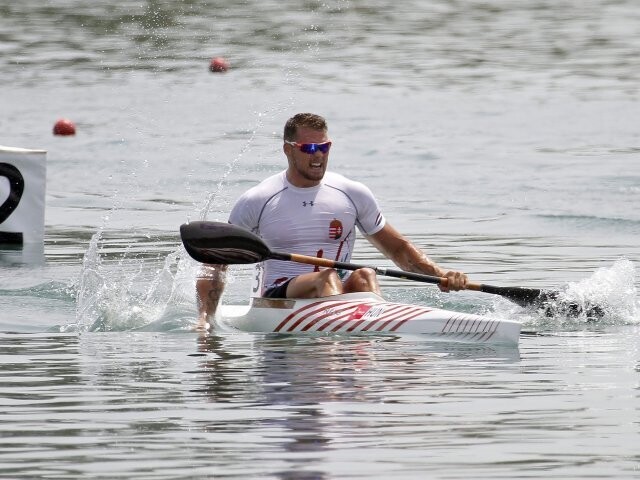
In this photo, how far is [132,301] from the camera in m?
12.4

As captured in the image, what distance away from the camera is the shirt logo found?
11.3m

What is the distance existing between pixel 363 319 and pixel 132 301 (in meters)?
2.23

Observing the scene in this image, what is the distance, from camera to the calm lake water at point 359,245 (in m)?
7.48

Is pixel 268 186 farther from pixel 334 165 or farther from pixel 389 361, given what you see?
pixel 334 165

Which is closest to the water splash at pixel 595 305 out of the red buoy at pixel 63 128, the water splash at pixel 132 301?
the water splash at pixel 132 301

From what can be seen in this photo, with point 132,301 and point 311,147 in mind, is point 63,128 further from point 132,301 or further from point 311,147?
point 311,147

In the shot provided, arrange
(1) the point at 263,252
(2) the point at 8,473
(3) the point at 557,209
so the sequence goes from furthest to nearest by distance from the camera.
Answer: (3) the point at 557,209
(1) the point at 263,252
(2) the point at 8,473

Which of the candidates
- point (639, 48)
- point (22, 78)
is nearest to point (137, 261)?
point (22, 78)

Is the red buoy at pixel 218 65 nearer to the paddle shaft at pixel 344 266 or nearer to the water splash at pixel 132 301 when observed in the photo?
the water splash at pixel 132 301

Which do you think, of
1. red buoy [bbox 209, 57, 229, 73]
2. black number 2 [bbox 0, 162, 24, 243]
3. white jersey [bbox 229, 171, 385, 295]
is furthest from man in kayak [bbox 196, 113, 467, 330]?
red buoy [bbox 209, 57, 229, 73]

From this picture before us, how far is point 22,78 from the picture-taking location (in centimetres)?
3139

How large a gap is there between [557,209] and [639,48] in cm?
1749


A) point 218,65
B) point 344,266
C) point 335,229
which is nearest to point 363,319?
point 344,266

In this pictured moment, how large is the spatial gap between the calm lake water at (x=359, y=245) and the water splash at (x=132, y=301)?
30 millimetres
